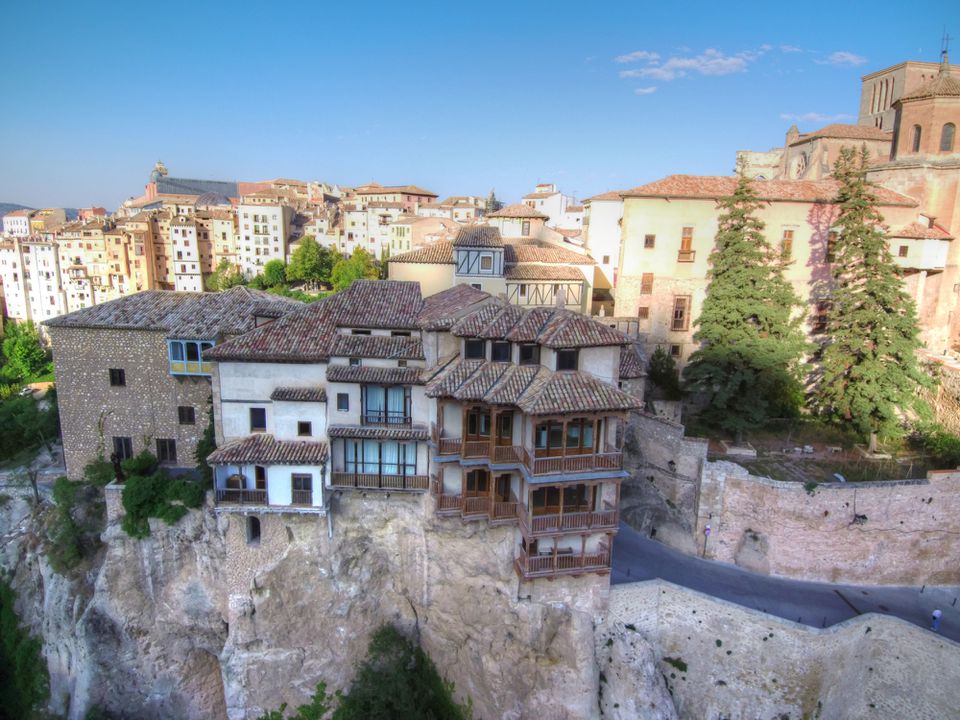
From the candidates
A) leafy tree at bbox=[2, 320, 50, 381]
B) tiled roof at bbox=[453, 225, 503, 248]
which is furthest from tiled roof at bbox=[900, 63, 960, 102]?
leafy tree at bbox=[2, 320, 50, 381]

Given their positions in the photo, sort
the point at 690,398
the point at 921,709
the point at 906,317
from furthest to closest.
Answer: the point at 690,398
the point at 906,317
the point at 921,709

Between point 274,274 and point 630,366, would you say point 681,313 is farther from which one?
point 274,274

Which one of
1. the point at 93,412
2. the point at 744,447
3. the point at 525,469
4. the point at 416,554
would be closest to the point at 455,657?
the point at 416,554

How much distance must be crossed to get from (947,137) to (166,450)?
→ 48.6m

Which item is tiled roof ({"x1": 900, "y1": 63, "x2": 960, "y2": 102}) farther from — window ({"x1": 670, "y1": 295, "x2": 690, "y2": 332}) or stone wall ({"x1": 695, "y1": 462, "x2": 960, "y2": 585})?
stone wall ({"x1": 695, "y1": 462, "x2": 960, "y2": 585})

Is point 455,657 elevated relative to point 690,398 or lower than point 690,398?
lower

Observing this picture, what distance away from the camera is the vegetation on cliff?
2269 centimetres

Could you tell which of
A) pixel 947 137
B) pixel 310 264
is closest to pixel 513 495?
pixel 947 137

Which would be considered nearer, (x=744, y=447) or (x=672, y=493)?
(x=672, y=493)

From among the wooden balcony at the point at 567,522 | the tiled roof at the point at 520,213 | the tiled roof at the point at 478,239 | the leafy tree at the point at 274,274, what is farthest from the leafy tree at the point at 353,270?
the wooden balcony at the point at 567,522

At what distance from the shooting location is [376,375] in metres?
21.5

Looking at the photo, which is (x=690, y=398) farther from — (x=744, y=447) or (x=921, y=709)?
(x=921, y=709)

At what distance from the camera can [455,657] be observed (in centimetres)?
2334

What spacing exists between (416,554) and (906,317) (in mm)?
25406
